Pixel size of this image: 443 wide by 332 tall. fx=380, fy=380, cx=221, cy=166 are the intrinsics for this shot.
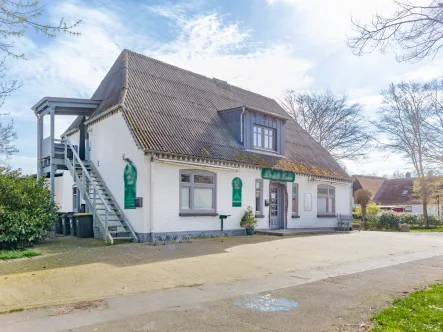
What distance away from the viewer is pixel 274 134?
2003 cm

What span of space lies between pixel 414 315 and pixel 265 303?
7.05 feet

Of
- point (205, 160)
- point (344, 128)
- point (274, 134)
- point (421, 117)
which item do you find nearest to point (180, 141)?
point (205, 160)

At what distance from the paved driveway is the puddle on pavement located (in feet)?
4.28

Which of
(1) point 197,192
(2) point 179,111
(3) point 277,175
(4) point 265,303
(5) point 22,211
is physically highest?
(2) point 179,111

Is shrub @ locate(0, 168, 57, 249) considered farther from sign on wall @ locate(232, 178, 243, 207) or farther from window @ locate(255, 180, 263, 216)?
window @ locate(255, 180, 263, 216)

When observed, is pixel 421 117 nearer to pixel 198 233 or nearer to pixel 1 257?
pixel 198 233

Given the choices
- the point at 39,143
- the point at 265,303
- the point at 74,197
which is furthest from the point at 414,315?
the point at 74,197

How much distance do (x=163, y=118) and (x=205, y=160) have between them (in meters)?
2.53

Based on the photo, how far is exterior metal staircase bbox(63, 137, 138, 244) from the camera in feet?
44.5

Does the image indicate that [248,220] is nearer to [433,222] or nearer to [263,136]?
[263,136]

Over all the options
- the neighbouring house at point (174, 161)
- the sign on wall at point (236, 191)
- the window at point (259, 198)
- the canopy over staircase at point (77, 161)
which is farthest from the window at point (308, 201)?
the canopy over staircase at point (77, 161)

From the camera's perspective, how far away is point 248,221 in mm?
16891

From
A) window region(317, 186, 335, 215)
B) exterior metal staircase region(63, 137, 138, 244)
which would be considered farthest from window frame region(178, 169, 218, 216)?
window region(317, 186, 335, 215)

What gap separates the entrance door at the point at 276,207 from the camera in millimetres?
19109
